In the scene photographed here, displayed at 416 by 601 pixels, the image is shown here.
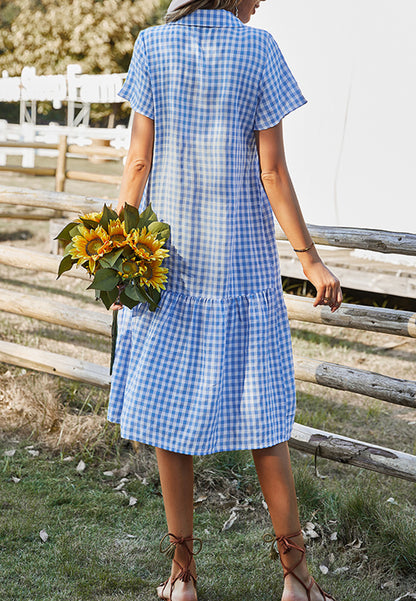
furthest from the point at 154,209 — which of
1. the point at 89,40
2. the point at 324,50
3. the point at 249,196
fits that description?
the point at 89,40

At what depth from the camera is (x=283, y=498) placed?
2242mm

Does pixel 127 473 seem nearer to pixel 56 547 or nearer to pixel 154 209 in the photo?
pixel 56 547

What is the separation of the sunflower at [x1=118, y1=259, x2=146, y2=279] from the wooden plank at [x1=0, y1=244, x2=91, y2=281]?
1.98 metres

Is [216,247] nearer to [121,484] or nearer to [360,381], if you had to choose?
[360,381]

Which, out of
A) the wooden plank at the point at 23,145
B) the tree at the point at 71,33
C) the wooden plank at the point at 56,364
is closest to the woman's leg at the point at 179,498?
the wooden plank at the point at 56,364

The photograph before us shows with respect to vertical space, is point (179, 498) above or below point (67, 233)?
below

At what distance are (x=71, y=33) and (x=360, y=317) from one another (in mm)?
31425

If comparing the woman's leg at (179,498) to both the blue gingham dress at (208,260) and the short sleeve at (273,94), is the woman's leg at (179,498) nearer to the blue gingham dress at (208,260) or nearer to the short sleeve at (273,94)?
the blue gingham dress at (208,260)

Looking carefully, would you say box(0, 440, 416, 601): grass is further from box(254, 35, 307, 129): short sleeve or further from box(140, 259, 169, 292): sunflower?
box(254, 35, 307, 129): short sleeve

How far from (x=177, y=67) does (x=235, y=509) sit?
6.25 feet

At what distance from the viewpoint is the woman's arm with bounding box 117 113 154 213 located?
84.0 inches

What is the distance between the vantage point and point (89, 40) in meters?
31.5

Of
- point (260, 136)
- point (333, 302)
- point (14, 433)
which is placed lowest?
point (14, 433)

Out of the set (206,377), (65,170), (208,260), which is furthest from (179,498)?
(65,170)
